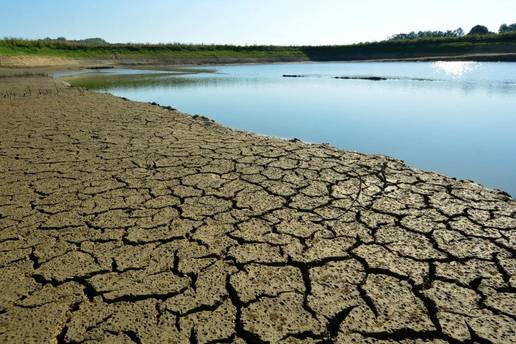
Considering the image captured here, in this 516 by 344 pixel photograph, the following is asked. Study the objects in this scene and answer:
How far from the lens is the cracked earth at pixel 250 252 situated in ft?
5.97

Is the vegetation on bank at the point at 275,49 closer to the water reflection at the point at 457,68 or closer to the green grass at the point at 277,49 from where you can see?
the green grass at the point at 277,49

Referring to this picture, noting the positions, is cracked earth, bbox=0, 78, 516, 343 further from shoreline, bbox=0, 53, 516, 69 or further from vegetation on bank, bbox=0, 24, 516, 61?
vegetation on bank, bbox=0, 24, 516, 61

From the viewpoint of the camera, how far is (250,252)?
2.44 metres

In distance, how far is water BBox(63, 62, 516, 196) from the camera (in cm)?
561

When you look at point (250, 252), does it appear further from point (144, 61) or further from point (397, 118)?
point (144, 61)

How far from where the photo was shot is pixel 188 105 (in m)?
10.7

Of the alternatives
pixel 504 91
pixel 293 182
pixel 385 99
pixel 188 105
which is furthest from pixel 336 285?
pixel 504 91

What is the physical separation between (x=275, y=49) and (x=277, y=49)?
342mm

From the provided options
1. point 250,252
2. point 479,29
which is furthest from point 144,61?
point 479,29

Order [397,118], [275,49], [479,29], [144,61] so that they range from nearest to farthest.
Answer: [397,118]
[144,61]
[275,49]
[479,29]

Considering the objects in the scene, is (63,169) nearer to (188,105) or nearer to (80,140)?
(80,140)

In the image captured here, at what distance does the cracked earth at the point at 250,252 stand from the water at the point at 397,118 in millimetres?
1758

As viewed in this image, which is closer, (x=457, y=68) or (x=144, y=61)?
(x=457, y=68)

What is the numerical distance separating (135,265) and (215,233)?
0.60 meters
